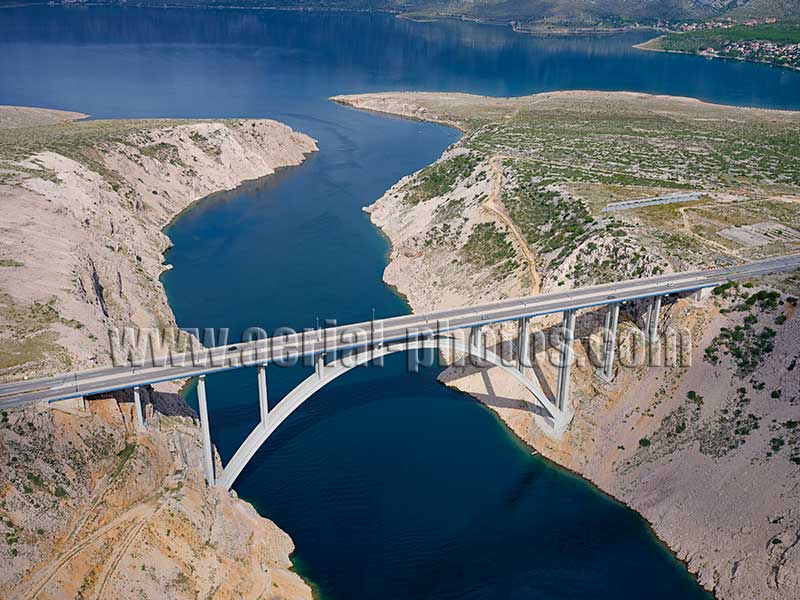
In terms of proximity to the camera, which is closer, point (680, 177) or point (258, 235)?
point (680, 177)

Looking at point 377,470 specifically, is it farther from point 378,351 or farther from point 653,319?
point 653,319

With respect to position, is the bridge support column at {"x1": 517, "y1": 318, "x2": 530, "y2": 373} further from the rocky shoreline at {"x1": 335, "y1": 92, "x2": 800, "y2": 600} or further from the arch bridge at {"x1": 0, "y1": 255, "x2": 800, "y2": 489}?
the rocky shoreline at {"x1": 335, "y1": 92, "x2": 800, "y2": 600}

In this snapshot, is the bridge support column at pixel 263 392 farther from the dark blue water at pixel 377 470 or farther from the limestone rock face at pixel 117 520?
the dark blue water at pixel 377 470

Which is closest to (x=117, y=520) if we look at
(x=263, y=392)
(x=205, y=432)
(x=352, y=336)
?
(x=205, y=432)

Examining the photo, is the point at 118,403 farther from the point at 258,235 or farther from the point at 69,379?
the point at 258,235

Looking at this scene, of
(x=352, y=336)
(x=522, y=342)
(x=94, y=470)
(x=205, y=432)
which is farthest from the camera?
(x=522, y=342)

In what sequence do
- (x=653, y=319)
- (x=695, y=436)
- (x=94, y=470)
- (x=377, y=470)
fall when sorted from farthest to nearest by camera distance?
(x=653, y=319) < (x=377, y=470) < (x=695, y=436) < (x=94, y=470)

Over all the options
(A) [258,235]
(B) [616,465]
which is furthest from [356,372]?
(A) [258,235]
